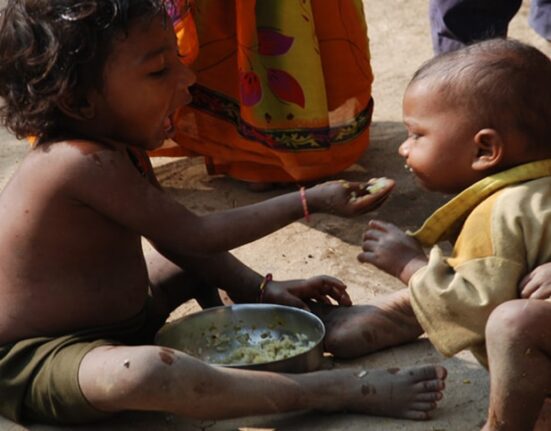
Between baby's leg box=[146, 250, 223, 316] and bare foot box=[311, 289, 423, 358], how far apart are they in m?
0.40

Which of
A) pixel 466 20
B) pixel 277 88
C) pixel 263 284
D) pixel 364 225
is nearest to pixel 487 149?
pixel 263 284

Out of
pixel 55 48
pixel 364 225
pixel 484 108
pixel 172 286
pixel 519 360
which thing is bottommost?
pixel 364 225

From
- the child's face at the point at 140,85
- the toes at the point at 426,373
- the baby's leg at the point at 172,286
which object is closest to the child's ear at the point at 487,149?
the toes at the point at 426,373

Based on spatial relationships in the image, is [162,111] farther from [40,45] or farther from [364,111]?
[364,111]

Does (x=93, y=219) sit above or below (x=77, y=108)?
below

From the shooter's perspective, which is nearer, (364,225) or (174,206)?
(174,206)

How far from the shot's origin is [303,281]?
3.17 m

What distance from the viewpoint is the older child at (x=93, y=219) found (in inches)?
104

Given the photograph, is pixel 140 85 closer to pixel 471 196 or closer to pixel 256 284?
pixel 256 284

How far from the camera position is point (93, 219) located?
8.95 feet

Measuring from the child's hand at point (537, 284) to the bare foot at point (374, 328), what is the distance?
69cm

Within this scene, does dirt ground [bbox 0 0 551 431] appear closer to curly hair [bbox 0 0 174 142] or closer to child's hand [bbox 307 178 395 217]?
child's hand [bbox 307 178 395 217]

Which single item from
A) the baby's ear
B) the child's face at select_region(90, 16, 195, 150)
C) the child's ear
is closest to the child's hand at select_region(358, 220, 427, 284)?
the child's ear

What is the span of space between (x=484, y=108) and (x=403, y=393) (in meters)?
0.70
